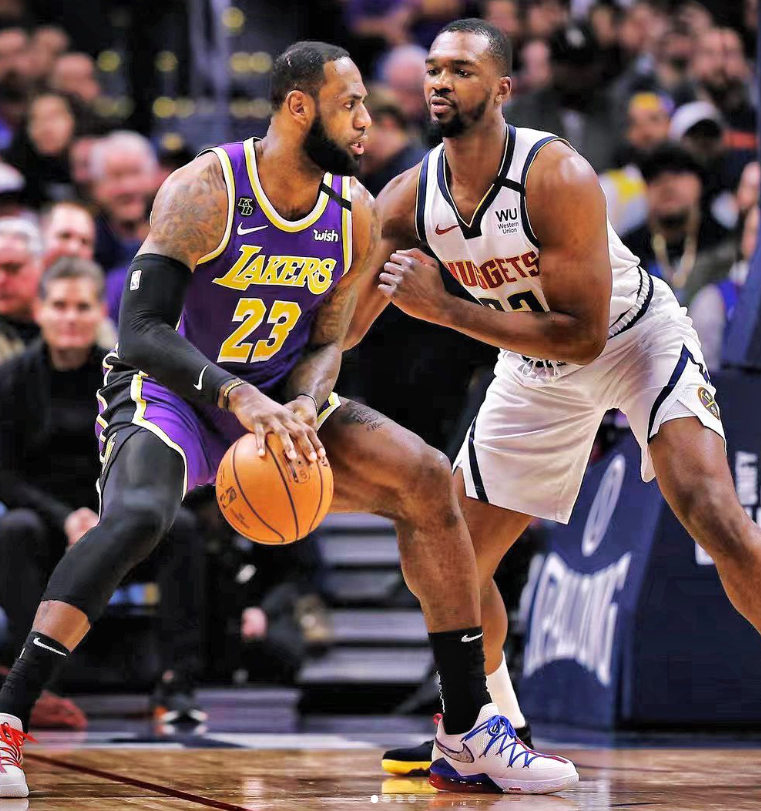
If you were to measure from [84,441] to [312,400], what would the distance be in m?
3.81

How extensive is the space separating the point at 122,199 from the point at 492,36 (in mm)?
5644

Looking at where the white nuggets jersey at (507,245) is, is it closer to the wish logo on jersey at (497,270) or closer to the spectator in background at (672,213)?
the wish logo on jersey at (497,270)

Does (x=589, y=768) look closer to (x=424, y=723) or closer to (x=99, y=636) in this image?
(x=424, y=723)

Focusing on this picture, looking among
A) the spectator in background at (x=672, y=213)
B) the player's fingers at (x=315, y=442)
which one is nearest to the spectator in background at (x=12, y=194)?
the spectator in background at (x=672, y=213)

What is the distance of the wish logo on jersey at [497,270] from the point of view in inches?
199

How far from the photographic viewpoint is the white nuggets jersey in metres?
5.00

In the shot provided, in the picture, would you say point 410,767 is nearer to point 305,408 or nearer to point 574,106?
point 305,408

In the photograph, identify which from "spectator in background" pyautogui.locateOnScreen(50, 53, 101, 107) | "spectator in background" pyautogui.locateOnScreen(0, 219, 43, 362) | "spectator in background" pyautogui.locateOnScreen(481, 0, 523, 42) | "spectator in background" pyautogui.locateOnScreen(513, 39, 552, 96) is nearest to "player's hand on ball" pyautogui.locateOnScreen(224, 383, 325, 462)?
"spectator in background" pyautogui.locateOnScreen(0, 219, 43, 362)

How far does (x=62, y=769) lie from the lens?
5.20 meters

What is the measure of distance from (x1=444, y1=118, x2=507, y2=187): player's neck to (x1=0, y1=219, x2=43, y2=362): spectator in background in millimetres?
4297

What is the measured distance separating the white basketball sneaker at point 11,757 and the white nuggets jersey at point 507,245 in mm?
2082

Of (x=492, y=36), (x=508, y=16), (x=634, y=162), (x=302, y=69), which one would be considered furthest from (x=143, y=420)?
(x=508, y=16)

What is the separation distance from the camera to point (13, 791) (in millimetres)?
4152

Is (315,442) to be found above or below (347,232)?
below
